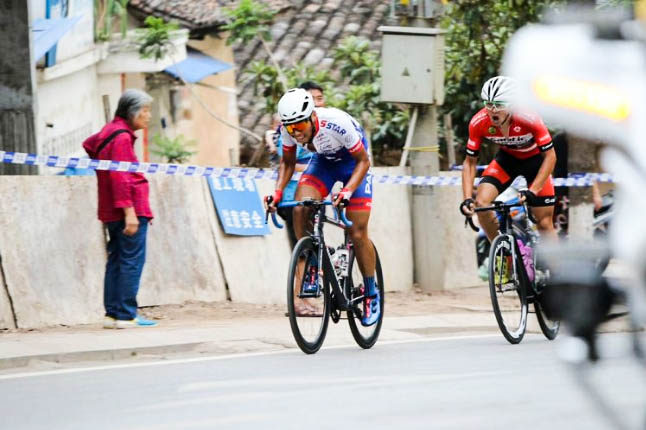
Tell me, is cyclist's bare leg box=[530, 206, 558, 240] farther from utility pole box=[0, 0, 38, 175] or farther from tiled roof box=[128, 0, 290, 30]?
tiled roof box=[128, 0, 290, 30]

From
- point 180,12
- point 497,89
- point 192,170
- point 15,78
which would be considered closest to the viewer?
point 497,89

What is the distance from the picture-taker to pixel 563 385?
7.25m

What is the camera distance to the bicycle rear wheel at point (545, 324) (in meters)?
9.86

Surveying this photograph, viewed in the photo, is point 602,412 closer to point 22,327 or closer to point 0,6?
point 22,327

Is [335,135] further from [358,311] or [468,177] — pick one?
[468,177]

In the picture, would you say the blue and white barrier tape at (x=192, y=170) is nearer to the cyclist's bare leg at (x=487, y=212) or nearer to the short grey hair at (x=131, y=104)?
the short grey hair at (x=131, y=104)

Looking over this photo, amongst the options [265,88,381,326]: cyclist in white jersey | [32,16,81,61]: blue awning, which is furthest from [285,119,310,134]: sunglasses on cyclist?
[32,16,81,61]: blue awning

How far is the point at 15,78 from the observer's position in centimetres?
1130

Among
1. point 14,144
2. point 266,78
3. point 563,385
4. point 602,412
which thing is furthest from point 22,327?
point 266,78

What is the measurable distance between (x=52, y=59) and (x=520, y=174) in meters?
8.21

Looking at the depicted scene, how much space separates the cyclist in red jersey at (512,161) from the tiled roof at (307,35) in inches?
468

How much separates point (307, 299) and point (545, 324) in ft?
7.16

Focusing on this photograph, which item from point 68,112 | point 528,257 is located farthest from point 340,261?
point 68,112

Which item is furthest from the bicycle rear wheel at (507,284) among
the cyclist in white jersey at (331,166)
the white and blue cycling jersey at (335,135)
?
the white and blue cycling jersey at (335,135)
